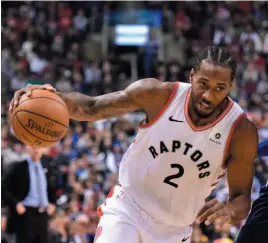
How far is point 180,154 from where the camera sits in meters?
4.35

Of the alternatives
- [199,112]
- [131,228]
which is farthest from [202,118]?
[131,228]

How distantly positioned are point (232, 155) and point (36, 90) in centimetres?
137

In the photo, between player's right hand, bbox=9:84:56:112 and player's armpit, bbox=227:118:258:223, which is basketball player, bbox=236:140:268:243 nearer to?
player's armpit, bbox=227:118:258:223

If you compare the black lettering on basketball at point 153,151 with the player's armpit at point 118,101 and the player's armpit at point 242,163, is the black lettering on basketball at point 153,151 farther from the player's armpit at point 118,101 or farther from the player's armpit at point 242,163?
the player's armpit at point 242,163

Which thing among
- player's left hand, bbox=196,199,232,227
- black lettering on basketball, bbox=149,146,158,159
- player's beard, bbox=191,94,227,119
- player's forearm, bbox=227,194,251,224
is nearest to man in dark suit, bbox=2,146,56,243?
black lettering on basketball, bbox=149,146,158,159

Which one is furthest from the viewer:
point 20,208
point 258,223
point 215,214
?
point 20,208

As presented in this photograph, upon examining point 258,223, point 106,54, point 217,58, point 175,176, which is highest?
point 217,58

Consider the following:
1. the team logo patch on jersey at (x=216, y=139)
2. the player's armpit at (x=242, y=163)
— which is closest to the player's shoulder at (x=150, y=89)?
the team logo patch on jersey at (x=216, y=139)

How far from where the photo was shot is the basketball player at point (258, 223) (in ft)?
15.2

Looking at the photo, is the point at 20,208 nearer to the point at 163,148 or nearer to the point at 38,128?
the point at 38,128

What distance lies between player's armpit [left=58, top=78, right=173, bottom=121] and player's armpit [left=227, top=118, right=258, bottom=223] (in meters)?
0.56

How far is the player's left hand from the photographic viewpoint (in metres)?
4.00

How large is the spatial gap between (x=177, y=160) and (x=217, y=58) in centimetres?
71

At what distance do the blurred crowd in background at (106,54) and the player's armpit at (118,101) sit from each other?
751 centimetres
